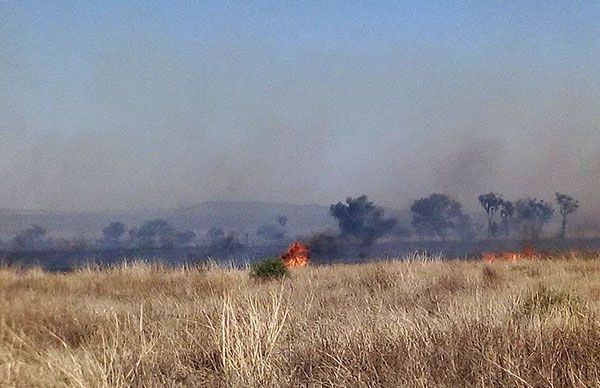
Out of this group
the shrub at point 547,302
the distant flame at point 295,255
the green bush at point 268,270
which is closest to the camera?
the shrub at point 547,302

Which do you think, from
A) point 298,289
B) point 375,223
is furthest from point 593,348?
point 375,223

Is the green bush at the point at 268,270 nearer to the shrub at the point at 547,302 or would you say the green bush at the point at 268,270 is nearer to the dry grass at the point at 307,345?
the dry grass at the point at 307,345

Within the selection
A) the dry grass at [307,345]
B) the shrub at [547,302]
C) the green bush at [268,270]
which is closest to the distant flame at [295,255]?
the green bush at [268,270]

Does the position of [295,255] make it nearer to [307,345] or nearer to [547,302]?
[547,302]

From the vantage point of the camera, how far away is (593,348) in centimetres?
596

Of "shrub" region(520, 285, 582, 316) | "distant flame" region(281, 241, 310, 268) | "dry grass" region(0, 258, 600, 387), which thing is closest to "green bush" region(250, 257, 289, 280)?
"dry grass" region(0, 258, 600, 387)

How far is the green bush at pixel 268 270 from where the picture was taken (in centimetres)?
1625

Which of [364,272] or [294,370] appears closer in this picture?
[294,370]

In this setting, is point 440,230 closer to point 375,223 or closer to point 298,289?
point 375,223

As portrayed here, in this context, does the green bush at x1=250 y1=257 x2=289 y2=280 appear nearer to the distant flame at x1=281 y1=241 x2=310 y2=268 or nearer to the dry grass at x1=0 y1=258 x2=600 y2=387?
the dry grass at x1=0 y1=258 x2=600 y2=387

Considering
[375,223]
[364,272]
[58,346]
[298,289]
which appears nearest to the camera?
[58,346]

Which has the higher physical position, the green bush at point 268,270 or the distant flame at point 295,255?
the green bush at point 268,270

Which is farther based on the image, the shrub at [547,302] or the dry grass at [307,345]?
the shrub at [547,302]

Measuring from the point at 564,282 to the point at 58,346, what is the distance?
8.99m
